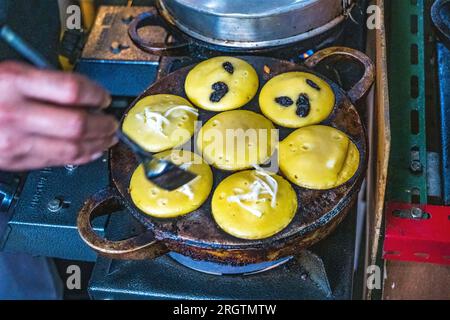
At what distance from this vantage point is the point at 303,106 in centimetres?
184

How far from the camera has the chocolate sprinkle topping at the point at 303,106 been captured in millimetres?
1832

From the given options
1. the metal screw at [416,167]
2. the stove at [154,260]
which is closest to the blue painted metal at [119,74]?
the stove at [154,260]

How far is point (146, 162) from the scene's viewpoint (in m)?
1.57

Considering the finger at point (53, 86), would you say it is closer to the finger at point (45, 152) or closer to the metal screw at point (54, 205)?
the finger at point (45, 152)

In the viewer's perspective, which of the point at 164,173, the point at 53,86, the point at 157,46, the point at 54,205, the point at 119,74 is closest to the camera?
the point at 53,86

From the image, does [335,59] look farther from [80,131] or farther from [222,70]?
[80,131]

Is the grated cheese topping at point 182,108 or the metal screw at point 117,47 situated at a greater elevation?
the grated cheese topping at point 182,108

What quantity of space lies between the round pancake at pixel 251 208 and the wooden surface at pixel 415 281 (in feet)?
1.81

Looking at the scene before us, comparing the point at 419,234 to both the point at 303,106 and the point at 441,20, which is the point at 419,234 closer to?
the point at 303,106

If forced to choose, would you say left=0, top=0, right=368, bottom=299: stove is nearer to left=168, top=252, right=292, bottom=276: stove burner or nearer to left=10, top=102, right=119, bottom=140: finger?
left=168, top=252, right=292, bottom=276: stove burner

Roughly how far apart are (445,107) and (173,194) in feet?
3.60

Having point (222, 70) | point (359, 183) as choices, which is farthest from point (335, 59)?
point (359, 183)

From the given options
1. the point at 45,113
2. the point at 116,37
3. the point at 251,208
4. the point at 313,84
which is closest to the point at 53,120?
the point at 45,113

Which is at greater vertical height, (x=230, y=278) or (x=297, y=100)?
(x=297, y=100)
